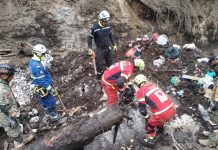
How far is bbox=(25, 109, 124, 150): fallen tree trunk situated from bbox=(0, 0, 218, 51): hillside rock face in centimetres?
403

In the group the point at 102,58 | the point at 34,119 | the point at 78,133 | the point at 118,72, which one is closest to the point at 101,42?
the point at 102,58

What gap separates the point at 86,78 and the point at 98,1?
240 centimetres

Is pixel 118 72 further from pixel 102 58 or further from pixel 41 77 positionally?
pixel 102 58

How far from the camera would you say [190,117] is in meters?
7.61

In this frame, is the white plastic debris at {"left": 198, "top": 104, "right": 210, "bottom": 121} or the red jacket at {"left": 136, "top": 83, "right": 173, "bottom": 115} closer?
the red jacket at {"left": 136, "top": 83, "right": 173, "bottom": 115}

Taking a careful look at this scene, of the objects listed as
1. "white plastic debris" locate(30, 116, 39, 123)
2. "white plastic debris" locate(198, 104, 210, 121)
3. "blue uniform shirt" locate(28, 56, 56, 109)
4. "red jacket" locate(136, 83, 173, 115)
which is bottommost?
"white plastic debris" locate(30, 116, 39, 123)

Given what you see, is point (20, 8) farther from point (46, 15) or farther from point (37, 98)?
point (37, 98)

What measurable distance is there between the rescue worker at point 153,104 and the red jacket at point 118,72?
0.31 metres

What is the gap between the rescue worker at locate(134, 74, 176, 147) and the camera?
6352mm

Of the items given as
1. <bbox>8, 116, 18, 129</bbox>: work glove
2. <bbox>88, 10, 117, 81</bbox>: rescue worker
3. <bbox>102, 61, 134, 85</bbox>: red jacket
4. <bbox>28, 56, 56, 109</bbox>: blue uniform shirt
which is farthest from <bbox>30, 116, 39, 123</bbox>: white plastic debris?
<bbox>102, 61, 134, 85</bbox>: red jacket

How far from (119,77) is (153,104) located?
95 centimetres

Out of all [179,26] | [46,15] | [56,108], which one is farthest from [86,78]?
[179,26]

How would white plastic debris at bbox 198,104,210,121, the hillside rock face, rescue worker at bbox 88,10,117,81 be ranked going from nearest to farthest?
1. white plastic debris at bbox 198,104,210,121
2. rescue worker at bbox 88,10,117,81
3. the hillside rock face

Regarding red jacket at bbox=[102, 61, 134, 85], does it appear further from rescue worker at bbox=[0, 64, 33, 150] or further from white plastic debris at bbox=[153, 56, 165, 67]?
white plastic debris at bbox=[153, 56, 165, 67]
